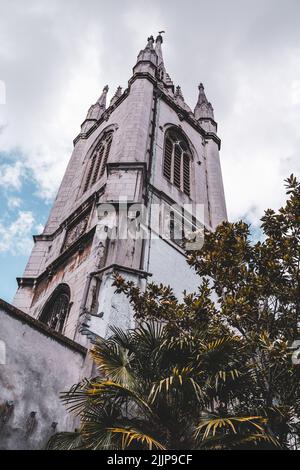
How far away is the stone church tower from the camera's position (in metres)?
10.8

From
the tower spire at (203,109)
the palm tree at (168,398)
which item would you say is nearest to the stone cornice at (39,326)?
the palm tree at (168,398)

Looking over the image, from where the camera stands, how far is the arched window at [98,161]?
68.0 ft

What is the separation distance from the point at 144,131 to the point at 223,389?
14842mm

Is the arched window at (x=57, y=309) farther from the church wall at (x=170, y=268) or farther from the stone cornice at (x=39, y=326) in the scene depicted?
the stone cornice at (x=39, y=326)

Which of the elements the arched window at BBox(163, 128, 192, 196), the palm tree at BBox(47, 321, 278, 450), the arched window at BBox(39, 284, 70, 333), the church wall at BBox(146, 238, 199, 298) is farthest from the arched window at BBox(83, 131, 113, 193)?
the palm tree at BBox(47, 321, 278, 450)

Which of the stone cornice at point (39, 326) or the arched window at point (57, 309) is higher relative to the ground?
the arched window at point (57, 309)

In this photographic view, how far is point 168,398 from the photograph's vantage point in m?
6.70

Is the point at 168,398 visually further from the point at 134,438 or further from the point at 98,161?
the point at 98,161

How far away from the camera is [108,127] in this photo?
24.1 m

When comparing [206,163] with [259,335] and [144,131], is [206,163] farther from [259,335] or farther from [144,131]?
[259,335]

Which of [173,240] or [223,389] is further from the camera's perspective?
[173,240]

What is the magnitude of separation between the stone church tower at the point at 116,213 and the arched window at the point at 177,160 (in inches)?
2.6
